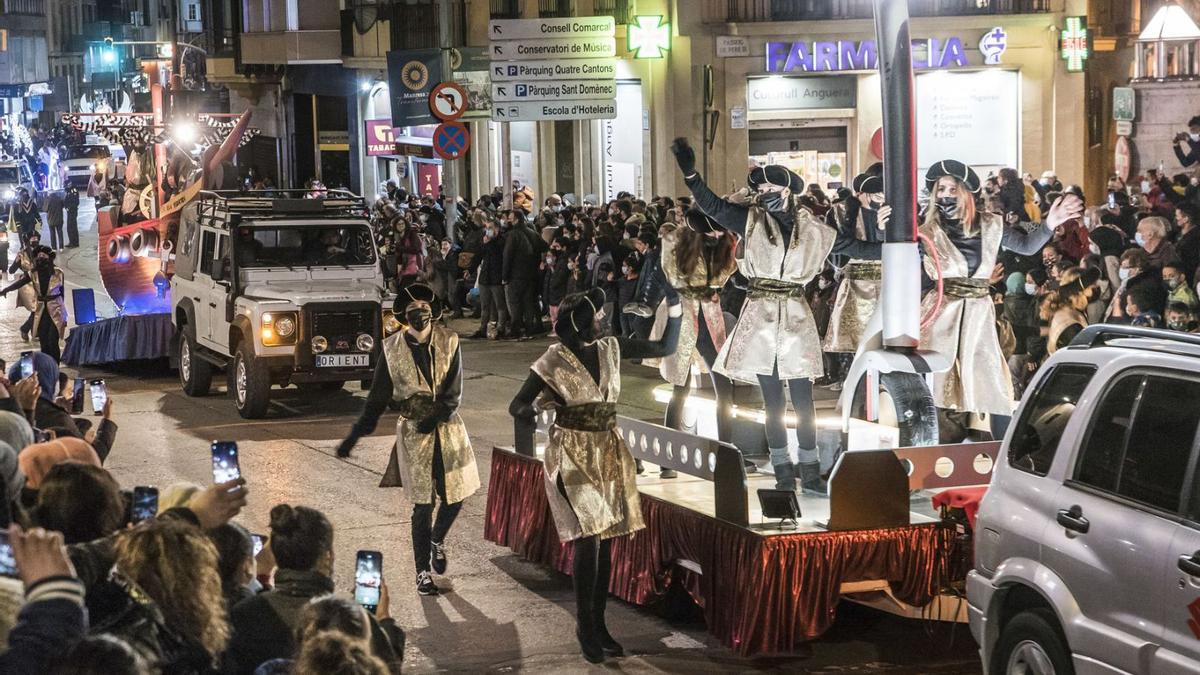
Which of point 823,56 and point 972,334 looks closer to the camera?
point 972,334

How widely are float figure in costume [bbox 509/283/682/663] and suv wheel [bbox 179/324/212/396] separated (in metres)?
10.3

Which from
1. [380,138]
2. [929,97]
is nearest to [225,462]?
[929,97]

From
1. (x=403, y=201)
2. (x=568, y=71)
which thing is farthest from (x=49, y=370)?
(x=403, y=201)

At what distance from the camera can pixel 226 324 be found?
17.4 meters

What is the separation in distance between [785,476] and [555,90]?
15.1 m

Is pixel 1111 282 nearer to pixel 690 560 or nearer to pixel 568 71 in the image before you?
pixel 690 560

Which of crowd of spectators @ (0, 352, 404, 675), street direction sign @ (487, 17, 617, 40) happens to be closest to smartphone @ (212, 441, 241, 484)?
crowd of spectators @ (0, 352, 404, 675)

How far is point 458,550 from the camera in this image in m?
11.2

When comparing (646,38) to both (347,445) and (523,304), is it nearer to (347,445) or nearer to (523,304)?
(523,304)

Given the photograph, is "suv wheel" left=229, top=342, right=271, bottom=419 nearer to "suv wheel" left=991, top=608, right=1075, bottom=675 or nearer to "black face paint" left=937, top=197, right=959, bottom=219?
"black face paint" left=937, top=197, right=959, bottom=219

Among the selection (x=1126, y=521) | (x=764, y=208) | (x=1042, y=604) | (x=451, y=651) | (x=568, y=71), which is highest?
(x=568, y=71)

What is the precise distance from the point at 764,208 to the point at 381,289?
8.09 m

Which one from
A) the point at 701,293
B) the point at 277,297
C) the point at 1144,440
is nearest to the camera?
the point at 1144,440

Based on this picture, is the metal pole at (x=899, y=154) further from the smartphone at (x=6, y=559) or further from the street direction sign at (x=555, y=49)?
the street direction sign at (x=555, y=49)
